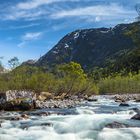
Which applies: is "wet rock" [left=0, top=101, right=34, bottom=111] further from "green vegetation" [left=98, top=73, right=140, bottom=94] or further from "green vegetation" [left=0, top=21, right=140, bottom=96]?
"green vegetation" [left=98, top=73, right=140, bottom=94]

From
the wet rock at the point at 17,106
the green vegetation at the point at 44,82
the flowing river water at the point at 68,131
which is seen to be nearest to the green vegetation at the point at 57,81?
the green vegetation at the point at 44,82

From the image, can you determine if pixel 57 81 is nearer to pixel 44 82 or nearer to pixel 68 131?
pixel 44 82

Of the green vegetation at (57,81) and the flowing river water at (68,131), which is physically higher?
the green vegetation at (57,81)

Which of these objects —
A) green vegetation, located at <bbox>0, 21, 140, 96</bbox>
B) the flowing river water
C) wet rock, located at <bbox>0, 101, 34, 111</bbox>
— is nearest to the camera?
the flowing river water

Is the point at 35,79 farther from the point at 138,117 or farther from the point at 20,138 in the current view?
the point at 20,138

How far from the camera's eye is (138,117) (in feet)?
98.1

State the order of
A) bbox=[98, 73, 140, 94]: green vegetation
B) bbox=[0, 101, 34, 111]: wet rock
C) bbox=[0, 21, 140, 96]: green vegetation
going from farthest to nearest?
bbox=[98, 73, 140, 94]: green vegetation
bbox=[0, 21, 140, 96]: green vegetation
bbox=[0, 101, 34, 111]: wet rock

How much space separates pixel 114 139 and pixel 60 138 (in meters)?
3.29

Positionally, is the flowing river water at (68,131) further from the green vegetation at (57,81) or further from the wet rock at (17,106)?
the green vegetation at (57,81)

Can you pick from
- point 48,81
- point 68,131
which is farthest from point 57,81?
point 68,131

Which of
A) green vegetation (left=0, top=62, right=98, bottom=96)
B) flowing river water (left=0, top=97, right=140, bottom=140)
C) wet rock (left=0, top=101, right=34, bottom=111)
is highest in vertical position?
green vegetation (left=0, top=62, right=98, bottom=96)

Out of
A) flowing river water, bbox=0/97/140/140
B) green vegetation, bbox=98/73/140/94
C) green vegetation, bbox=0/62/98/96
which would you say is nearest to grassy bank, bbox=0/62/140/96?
green vegetation, bbox=0/62/98/96

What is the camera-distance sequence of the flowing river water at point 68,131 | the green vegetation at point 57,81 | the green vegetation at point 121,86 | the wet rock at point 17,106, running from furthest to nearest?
the green vegetation at point 121,86 → the green vegetation at point 57,81 → the wet rock at point 17,106 → the flowing river water at point 68,131

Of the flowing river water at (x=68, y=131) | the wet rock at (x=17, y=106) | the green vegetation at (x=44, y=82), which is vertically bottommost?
the flowing river water at (x=68, y=131)
